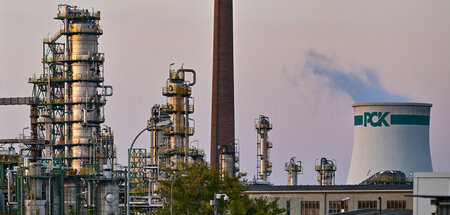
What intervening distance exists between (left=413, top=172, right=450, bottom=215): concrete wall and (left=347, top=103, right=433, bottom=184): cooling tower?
40537mm

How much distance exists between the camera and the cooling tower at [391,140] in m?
97.9

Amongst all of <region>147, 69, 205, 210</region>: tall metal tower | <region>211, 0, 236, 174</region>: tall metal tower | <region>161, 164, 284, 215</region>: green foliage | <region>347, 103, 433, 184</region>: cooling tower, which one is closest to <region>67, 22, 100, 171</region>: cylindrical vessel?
<region>147, 69, 205, 210</region>: tall metal tower

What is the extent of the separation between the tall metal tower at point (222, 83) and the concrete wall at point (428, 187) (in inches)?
2385

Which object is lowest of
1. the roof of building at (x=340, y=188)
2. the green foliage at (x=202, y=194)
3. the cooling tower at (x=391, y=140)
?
the roof of building at (x=340, y=188)

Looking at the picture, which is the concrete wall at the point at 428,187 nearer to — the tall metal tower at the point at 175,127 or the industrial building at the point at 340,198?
the industrial building at the point at 340,198

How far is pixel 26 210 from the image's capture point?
2835 inches

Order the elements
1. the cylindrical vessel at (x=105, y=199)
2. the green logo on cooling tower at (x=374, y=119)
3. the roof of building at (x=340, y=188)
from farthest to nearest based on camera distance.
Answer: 1. the green logo on cooling tower at (x=374, y=119)
2. the roof of building at (x=340, y=188)
3. the cylindrical vessel at (x=105, y=199)

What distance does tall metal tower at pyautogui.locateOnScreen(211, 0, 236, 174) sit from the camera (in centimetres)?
11688

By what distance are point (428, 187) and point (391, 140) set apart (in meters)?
43.6

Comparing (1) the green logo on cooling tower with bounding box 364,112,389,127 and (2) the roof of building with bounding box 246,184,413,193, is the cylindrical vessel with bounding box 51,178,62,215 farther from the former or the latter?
(1) the green logo on cooling tower with bounding box 364,112,389,127

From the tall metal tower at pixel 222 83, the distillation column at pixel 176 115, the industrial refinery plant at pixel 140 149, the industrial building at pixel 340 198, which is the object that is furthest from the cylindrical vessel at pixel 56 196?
the tall metal tower at pixel 222 83

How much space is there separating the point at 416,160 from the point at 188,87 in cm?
2383

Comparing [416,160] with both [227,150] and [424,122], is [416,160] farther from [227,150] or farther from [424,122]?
[227,150]

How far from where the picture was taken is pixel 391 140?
99.9m
